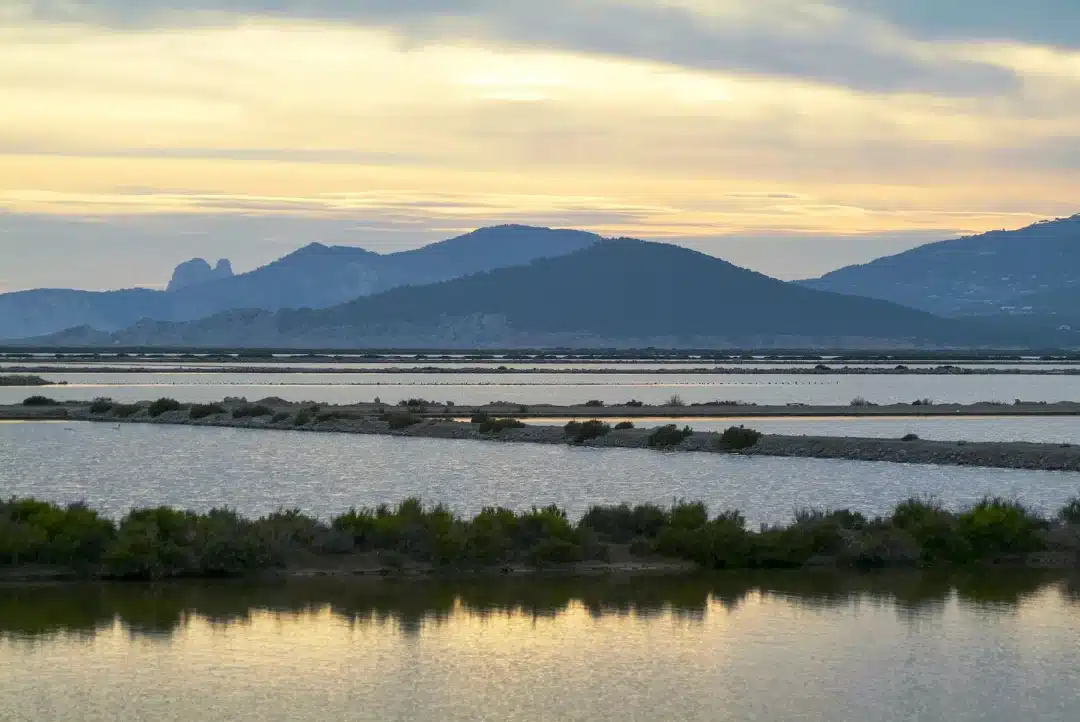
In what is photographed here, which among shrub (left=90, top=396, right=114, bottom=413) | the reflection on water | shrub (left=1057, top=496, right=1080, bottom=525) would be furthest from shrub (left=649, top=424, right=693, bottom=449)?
the reflection on water

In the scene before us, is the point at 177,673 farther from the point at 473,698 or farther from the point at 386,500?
the point at 386,500

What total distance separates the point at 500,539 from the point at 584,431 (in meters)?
26.9

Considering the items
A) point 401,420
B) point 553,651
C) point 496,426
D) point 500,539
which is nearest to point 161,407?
point 401,420

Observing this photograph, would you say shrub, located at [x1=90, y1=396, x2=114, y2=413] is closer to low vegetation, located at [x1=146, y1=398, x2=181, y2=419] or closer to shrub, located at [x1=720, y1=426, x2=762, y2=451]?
low vegetation, located at [x1=146, y1=398, x2=181, y2=419]

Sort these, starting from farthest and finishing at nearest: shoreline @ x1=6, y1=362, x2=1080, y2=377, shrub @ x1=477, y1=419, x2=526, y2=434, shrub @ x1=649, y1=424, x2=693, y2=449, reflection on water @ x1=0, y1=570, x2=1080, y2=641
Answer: shoreline @ x1=6, y1=362, x2=1080, y2=377 < shrub @ x1=477, y1=419, x2=526, y2=434 < shrub @ x1=649, y1=424, x2=693, y2=449 < reflection on water @ x1=0, y1=570, x2=1080, y2=641

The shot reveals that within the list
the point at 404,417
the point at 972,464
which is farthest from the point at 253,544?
the point at 404,417

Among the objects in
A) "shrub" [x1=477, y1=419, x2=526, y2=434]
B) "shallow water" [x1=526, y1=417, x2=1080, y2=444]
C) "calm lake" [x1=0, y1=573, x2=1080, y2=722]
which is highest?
"shrub" [x1=477, y1=419, x2=526, y2=434]

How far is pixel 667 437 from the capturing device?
1845 inches

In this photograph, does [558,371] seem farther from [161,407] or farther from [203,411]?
[203,411]

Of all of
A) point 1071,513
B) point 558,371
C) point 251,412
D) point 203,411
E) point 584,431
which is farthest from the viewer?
point 558,371

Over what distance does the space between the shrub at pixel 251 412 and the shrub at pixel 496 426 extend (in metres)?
9.91

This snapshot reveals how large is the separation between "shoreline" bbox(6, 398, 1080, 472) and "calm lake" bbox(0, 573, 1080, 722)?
2082 centimetres

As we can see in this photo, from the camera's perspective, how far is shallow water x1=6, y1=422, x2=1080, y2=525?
3066cm

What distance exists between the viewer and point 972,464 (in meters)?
41.2
